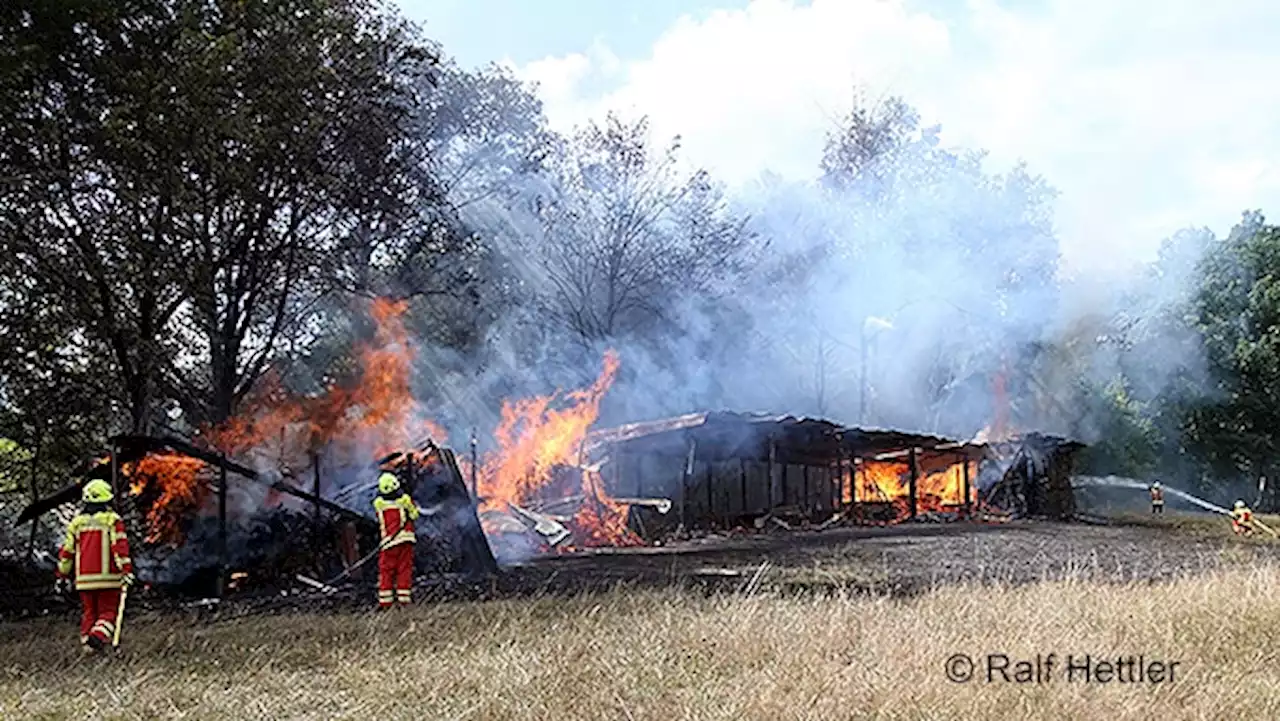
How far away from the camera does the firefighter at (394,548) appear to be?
41.8 ft

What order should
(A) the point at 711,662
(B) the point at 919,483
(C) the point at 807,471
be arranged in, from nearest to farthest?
(A) the point at 711,662, (C) the point at 807,471, (B) the point at 919,483

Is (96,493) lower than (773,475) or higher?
higher

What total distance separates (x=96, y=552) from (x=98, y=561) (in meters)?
0.09

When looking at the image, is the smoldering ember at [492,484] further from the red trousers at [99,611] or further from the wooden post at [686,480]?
the red trousers at [99,611]

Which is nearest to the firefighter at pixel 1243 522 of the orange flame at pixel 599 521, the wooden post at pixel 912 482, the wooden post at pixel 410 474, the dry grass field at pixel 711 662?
the wooden post at pixel 912 482

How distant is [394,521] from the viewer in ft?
42.1

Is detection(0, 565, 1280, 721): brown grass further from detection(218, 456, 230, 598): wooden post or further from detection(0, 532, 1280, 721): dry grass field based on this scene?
detection(218, 456, 230, 598): wooden post

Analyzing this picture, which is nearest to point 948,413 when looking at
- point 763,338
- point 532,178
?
point 763,338

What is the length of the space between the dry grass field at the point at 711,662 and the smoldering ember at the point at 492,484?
4.57 m

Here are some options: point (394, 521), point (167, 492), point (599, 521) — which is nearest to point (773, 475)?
A: point (599, 521)

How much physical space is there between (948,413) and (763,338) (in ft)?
30.9

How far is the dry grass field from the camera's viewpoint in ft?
20.9

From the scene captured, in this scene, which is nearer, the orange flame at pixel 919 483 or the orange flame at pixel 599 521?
the orange flame at pixel 599 521

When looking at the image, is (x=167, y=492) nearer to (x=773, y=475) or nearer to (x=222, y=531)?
(x=222, y=531)
